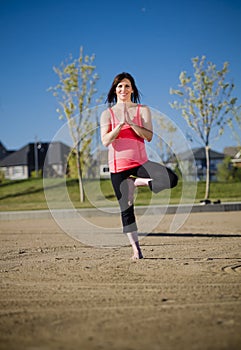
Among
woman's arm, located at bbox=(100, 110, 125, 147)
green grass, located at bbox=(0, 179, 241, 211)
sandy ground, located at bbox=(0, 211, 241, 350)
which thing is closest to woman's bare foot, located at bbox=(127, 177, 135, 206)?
woman's arm, located at bbox=(100, 110, 125, 147)

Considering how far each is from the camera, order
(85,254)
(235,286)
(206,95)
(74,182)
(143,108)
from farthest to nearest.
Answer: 1. (74,182)
2. (206,95)
3. (85,254)
4. (143,108)
5. (235,286)

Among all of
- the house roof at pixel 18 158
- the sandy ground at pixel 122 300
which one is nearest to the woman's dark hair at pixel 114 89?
the sandy ground at pixel 122 300

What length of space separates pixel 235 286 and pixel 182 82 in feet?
65.2

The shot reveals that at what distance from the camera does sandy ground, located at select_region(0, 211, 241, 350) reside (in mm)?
2352

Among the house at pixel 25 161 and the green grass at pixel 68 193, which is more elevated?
the house at pixel 25 161

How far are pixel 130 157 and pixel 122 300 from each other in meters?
2.28

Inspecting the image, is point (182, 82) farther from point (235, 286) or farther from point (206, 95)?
point (235, 286)

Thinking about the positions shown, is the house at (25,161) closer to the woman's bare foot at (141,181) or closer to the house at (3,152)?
the house at (3,152)

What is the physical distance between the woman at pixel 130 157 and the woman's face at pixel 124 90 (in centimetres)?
9

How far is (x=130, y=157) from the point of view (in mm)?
5258

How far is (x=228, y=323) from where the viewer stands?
2.56 metres

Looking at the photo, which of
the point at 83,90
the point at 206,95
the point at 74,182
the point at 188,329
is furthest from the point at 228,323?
the point at 74,182

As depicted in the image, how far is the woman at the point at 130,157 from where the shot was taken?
5.18 meters

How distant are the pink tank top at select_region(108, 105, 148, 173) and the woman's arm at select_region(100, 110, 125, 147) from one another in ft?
0.20
